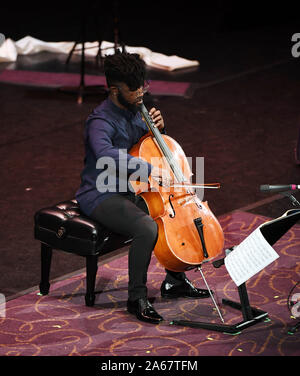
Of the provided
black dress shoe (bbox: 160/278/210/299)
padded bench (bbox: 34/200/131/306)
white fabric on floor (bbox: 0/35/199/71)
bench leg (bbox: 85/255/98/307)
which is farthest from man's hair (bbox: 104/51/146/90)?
white fabric on floor (bbox: 0/35/199/71)

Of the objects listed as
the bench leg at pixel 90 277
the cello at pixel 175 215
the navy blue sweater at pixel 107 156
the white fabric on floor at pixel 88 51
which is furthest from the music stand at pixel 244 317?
the white fabric on floor at pixel 88 51

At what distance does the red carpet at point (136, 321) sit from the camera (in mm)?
3355

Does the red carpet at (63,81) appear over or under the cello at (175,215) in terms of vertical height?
over

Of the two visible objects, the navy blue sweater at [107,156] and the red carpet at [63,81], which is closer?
the navy blue sweater at [107,156]

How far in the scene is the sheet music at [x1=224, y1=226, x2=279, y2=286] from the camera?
308cm

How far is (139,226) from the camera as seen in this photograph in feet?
11.9

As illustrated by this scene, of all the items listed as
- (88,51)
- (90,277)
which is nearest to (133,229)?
(90,277)

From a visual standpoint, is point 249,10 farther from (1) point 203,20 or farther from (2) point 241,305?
(2) point 241,305

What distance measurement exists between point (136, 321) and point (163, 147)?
816 mm

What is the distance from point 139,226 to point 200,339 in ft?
1.90

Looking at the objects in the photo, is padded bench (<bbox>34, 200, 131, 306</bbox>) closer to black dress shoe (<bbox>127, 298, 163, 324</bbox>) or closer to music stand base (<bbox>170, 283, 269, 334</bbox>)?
black dress shoe (<bbox>127, 298, 163, 324</bbox>)

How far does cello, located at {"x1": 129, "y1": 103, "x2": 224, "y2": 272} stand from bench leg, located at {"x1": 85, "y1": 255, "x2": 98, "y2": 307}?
31 cm

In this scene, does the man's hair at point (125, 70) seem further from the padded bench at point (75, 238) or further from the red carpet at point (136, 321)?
the red carpet at point (136, 321)

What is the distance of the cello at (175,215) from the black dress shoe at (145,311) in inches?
7.6
